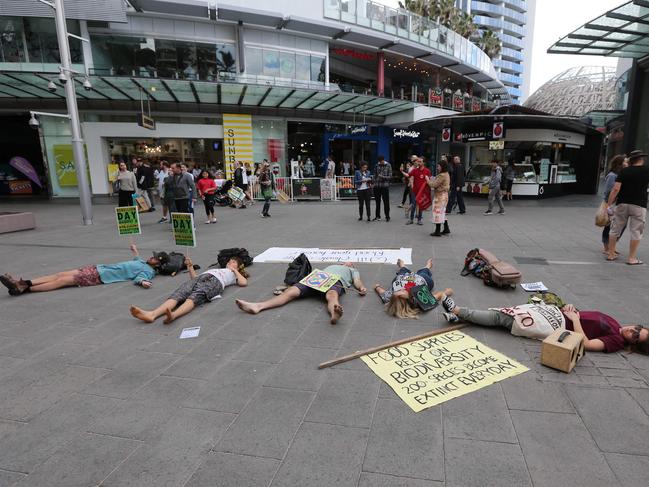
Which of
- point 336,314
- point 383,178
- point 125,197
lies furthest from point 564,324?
point 125,197

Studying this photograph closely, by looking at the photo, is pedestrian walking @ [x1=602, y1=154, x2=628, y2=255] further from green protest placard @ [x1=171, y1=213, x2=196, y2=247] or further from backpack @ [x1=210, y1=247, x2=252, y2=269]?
green protest placard @ [x1=171, y1=213, x2=196, y2=247]

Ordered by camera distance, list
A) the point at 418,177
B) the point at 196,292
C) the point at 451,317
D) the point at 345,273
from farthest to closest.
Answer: the point at 418,177 → the point at 345,273 → the point at 196,292 → the point at 451,317

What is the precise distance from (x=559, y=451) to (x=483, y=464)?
531 mm

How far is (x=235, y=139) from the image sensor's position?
2211 cm

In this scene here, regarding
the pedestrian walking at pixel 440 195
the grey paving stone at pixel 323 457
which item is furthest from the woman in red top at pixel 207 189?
the grey paving stone at pixel 323 457

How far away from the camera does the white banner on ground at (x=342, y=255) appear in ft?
23.9

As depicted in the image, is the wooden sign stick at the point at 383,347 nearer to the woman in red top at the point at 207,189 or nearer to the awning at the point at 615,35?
the woman in red top at the point at 207,189

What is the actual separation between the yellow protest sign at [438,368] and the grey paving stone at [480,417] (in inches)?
3.4

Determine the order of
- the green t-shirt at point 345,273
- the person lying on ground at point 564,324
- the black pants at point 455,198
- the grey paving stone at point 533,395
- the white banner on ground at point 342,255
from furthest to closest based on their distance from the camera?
the black pants at point 455,198 < the white banner on ground at point 342,255 < the green t-shirt at point 345,273 < the person lying on ground at point 564,324 < the grey paving stone at point 533,395

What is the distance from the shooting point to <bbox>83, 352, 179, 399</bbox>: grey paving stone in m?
3.12

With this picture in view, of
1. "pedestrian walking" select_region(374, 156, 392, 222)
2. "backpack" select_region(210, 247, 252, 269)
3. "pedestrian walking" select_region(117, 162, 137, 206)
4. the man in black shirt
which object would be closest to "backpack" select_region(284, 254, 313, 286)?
"backpack" select_region(210, 247, 252, 269)

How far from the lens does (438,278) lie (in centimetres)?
610

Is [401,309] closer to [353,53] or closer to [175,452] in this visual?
[175,452]

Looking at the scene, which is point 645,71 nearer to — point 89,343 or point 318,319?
point 318,319
